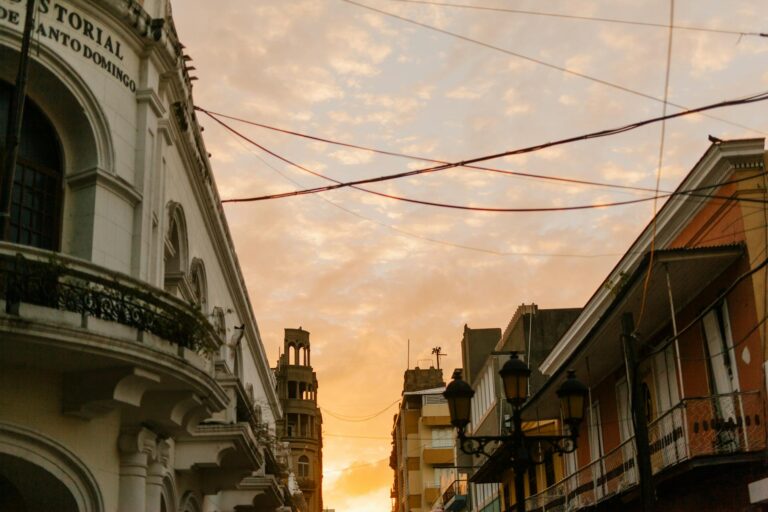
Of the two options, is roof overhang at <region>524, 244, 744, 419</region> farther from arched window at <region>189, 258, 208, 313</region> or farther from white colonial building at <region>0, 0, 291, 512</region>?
arched window at <region>189, 258, 208, 313</region>

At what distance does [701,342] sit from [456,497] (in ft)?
110

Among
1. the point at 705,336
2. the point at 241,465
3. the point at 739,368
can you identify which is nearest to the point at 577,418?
the point at 739,368

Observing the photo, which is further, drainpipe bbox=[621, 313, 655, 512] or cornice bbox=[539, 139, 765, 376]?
cornice bbox=[539, 139, 765, 376]

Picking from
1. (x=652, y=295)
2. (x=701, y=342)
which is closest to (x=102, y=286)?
(x=652, y=295)

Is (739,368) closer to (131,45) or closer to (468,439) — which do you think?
(468,439)

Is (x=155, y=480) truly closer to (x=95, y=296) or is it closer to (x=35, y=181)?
(x=95, y=296)

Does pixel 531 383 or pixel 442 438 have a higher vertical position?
pixel 442 438

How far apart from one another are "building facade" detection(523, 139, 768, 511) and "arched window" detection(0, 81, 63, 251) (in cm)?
800

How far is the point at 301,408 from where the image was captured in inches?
3351

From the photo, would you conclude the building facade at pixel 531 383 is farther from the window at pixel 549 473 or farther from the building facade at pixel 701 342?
the building facade at pixel 701 342

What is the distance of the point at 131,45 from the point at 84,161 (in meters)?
2.08

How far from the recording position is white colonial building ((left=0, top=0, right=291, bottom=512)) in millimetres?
11172

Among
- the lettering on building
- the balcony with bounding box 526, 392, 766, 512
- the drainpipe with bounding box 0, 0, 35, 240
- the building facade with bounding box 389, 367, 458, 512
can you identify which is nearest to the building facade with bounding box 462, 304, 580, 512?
the balcony with bounding box 526, 392, 766, 512

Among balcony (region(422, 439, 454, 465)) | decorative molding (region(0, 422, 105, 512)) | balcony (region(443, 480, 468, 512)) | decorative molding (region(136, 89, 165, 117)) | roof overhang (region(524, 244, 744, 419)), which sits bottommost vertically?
decorative molding (region(0, 422, 105, 512))
